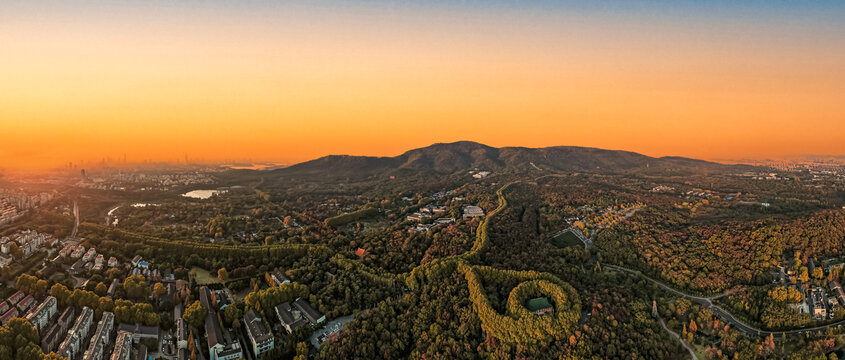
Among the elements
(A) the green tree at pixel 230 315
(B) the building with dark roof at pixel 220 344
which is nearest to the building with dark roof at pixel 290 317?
(A) the green tree at pixel 230 315

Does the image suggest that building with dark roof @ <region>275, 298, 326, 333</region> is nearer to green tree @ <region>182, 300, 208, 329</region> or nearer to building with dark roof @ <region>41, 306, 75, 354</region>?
green tree @ <region>182, 300, 208, 329</region>

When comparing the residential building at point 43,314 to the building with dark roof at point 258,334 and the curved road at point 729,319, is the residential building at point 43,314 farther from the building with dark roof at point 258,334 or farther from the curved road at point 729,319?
the curved road at point 729,319

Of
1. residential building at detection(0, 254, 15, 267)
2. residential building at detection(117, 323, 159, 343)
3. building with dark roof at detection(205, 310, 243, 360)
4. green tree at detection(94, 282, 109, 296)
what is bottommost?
building with dark roof at detection(205, 310, 243, 360)

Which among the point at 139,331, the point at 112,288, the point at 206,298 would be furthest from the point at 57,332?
the point at 206,298

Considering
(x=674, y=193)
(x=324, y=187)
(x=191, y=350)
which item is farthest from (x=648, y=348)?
(x=324, y=187)

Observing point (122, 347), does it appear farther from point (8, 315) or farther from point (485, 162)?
point (485, 162)

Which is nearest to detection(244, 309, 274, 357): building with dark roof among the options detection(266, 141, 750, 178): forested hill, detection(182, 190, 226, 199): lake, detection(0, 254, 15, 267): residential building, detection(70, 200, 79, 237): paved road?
detection(0, 254, 15, 267): residential building
